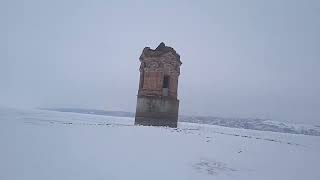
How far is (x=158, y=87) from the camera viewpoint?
1542cm

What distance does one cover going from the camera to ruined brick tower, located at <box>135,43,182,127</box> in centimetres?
1489

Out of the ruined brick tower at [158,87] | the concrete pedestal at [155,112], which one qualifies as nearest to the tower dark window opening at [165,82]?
the ruined brick tower at [158,87]

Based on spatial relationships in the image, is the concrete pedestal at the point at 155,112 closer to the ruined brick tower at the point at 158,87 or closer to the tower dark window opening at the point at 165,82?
the ruined brick tower at the point at 158,87

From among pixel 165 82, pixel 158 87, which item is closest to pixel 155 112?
pixel 158 87

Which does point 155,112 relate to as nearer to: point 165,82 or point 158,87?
point 158,87

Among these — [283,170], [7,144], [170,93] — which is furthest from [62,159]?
[170,93]

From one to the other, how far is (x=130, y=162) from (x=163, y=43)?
12212 mm

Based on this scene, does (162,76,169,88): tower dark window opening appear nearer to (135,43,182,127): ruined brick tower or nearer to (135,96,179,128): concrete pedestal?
(135,43,182,127): ruined brick tower

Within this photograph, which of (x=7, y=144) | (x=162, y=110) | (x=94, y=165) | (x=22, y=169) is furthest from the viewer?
(x=162, y=110)

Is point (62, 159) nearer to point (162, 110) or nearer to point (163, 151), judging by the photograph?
point (163, 151)

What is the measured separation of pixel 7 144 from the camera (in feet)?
18.4

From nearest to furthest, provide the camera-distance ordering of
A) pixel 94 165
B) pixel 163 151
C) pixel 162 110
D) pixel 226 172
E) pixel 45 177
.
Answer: pixel 45 177 < pixel 94 165 < pixel 226 172 < pixel 163 151 < pixel 162 110

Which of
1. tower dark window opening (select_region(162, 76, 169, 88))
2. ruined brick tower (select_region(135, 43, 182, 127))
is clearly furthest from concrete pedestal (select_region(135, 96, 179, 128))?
tower dark window opening (select_region(162, 76, 169, 88))

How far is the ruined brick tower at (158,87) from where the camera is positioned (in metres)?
14.9
